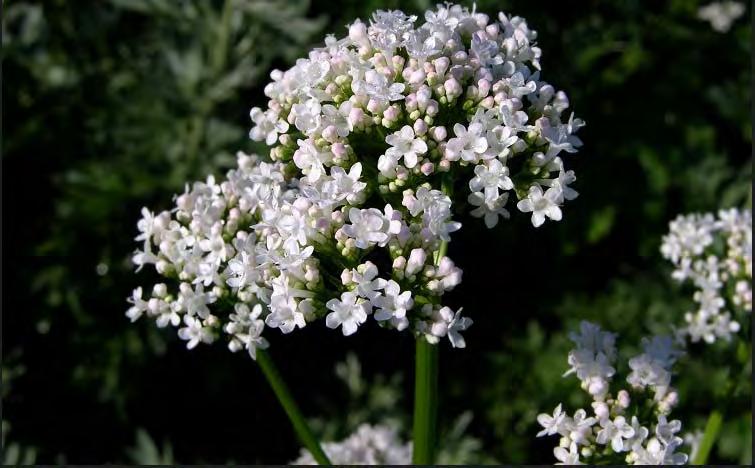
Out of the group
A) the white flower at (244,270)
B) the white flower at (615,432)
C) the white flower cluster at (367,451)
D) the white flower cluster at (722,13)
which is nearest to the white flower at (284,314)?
the white flower at (244,270)

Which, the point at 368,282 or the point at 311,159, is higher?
the point at 311,159

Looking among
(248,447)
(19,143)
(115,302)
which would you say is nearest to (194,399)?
(248,447)

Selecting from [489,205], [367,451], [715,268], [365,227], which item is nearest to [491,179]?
[489,205]

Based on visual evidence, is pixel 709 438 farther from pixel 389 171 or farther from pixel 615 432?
pixel 389 171

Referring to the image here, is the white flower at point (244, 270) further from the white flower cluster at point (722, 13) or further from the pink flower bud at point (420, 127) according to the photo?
the white flower cluster at point (722, 13)

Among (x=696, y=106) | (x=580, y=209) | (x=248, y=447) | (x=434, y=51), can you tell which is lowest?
(x=248, y=447)

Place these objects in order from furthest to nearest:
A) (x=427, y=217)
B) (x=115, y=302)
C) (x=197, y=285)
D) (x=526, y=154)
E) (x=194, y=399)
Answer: (x=194, y=399) < (x=115, y=302) < (x=197, y=285) < (x=526, y=154) < (x=427, y=217)

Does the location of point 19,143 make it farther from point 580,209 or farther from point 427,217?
point 427,217
